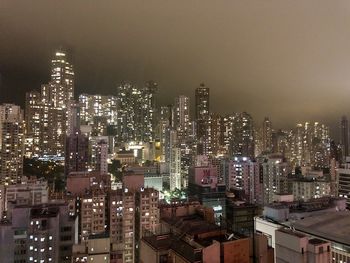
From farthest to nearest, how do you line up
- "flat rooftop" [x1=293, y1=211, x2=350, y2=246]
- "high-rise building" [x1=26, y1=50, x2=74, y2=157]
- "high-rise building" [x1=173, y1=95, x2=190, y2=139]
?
"high-rise building" [x1=173, y1=95, x2=190, y2=139]
"high-rise building" [x1=26, y1=50, x2=74, y2=157]
"flat rooftop" [x1=293, y1=211, x2=350, y2=246]

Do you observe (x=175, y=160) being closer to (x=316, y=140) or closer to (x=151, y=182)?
(x=151, y=182)

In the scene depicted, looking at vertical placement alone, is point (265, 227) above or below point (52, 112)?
below

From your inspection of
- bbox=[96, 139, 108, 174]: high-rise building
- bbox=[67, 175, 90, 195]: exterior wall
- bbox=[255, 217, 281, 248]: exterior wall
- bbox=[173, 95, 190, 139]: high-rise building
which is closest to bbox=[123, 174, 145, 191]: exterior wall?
bbox=[67, 175, 90, 195]: exterior wall

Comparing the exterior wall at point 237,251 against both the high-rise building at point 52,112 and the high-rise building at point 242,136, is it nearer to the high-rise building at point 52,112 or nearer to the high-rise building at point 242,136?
the high-rise building at point 52,112

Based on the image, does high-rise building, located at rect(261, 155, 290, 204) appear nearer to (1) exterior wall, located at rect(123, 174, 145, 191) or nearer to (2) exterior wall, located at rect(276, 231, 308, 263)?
(1) exterior wall, located at rect(123, 174, 145, 191)

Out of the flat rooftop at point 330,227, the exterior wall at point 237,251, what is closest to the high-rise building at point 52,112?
the flat rooftop at point 330,227

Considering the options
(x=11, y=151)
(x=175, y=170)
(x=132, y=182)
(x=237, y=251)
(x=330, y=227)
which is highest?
(x=11, y=151)

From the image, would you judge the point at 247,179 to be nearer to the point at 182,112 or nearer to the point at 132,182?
the point at 132,182

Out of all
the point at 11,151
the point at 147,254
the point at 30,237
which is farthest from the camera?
the point at 11,151

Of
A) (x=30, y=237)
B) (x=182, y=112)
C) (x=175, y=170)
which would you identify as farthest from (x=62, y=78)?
(x=30, y=237)
